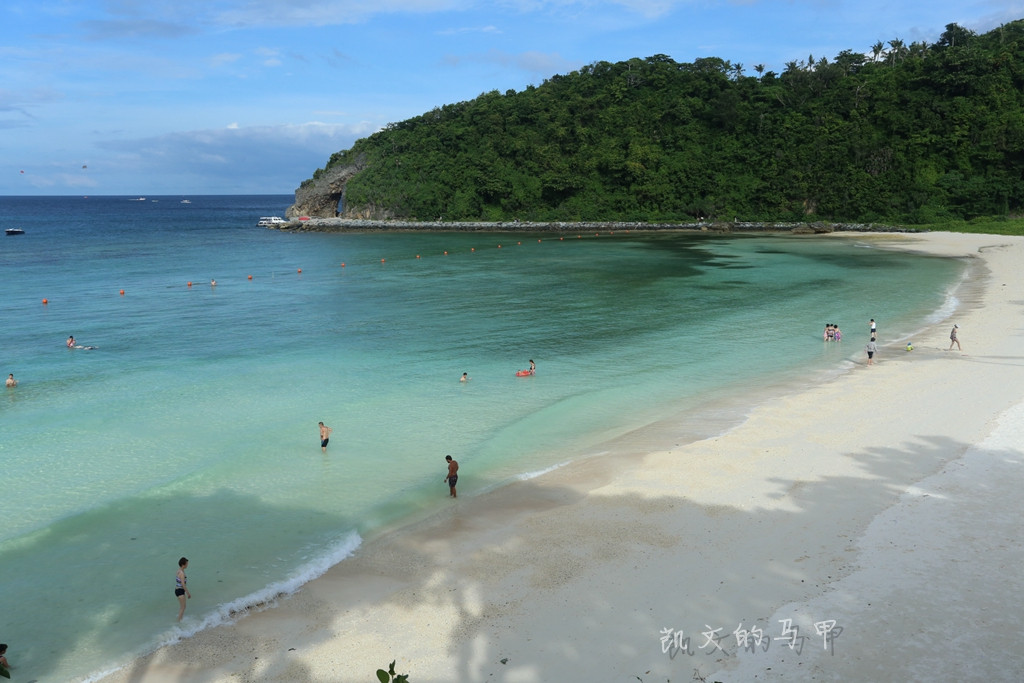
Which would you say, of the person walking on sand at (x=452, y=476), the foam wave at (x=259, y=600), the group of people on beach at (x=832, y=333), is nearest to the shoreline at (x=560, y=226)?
the group of people on beach at (x=832, y=333)

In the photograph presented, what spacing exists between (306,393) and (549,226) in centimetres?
7715

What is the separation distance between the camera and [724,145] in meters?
107

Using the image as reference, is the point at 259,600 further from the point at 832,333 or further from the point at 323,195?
the point at 323,195

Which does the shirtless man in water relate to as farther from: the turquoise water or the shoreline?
the shoreline

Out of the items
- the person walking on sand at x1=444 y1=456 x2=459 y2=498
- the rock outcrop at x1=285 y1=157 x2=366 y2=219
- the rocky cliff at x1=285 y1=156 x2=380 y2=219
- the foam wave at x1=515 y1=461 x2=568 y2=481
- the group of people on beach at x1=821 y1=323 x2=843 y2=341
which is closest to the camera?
the person walking on sand at x1=444 y1=456 x2=459 y2=498

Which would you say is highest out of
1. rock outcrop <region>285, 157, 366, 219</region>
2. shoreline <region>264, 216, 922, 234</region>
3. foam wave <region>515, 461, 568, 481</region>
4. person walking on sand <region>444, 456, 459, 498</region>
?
rock outcrop <region>285, 157, 366, 219</region>

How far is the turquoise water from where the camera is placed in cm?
1467

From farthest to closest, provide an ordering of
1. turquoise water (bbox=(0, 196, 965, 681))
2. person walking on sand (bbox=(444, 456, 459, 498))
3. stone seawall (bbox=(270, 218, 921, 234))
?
stone seawall (bbox=(270, 218, 921, 234))
person walking on sand (bbox=(444, 456, 459, 498))
turquoise water (bbox=(0, 196, 965, 681))

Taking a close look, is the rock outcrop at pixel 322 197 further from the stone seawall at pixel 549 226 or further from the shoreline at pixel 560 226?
the stone seawall at pixel 549 226

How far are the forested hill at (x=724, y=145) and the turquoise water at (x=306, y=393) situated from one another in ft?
118

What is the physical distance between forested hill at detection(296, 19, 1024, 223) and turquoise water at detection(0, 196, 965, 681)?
3594 cm

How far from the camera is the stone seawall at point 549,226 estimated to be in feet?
291

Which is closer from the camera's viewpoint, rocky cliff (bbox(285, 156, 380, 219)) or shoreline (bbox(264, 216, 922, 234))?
shoreline (bbox(264, 216, 922, 234))

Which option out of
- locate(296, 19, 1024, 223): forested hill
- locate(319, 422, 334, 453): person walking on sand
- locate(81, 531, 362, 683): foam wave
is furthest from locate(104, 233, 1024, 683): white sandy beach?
locate(296, 19, 1024, 223): forested hill
